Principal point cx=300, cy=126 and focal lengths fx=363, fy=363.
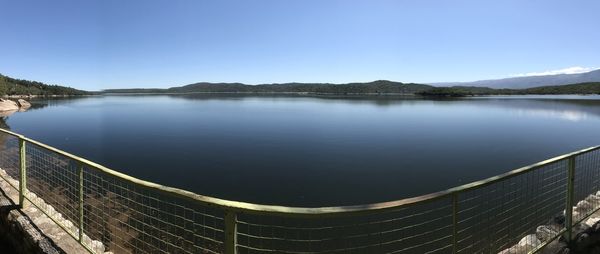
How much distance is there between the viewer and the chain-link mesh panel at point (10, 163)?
7460 mm

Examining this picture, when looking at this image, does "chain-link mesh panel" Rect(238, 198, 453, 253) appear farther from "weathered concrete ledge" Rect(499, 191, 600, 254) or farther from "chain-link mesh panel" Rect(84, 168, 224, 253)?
"weathered concrete ledge" Rect(499, 191, 600, 254)

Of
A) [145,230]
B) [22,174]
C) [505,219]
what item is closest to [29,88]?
[145,230]

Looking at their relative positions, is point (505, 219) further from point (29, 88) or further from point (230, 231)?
point (29, 88)

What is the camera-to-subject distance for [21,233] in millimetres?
5602

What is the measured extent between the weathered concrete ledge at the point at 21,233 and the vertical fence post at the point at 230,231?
10.2 ft

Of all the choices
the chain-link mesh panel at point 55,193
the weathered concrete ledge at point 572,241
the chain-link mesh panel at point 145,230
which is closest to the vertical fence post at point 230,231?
the chain-link mesh panel at point 145,230

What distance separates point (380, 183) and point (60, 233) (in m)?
13.5

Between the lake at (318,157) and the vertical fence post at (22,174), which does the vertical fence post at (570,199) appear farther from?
the lake at (318,157)

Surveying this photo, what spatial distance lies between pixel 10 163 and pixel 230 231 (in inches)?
773

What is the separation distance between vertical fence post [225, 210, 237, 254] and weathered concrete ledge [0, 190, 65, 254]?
312 centimetres

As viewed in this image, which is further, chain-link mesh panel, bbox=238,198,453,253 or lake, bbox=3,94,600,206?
lake, bbox=3,94,600,206

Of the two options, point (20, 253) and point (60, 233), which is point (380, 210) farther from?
point (20, 253)

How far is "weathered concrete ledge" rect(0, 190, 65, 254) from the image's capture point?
4.99 metres

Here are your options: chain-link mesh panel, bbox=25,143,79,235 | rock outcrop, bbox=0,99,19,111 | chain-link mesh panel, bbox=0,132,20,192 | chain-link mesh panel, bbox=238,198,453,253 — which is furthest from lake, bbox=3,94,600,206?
rock outcrop, bbox=0,99,19,111
